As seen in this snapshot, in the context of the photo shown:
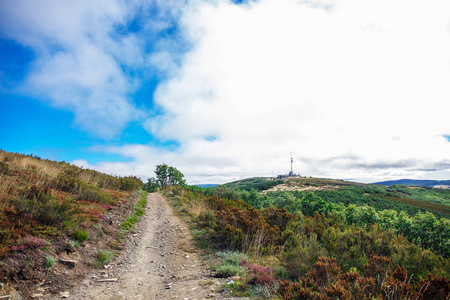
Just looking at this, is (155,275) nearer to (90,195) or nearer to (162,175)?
(90,195)

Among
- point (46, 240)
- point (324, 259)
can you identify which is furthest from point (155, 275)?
point (324, 259)

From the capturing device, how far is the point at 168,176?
179ft

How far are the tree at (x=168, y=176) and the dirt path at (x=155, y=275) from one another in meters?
44.4

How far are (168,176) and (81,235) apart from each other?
4918 centimetres

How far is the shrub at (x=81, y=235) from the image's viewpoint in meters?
6.64

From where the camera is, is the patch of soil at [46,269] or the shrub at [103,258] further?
the shrub at [103,258]

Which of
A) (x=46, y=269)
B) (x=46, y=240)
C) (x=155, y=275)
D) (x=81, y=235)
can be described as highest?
(x=46, y=240)

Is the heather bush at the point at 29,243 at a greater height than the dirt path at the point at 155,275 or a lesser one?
greater

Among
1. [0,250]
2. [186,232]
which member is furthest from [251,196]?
[0,250]

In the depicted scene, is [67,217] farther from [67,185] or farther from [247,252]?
[247,252]

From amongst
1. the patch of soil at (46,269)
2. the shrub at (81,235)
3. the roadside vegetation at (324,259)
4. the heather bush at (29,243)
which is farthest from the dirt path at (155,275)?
the heather bush at (29,243)

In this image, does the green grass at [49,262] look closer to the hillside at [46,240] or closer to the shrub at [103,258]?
the hillside at [46,240]

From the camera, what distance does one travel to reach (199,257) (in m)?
7.63

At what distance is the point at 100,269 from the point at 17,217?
2929 mm
